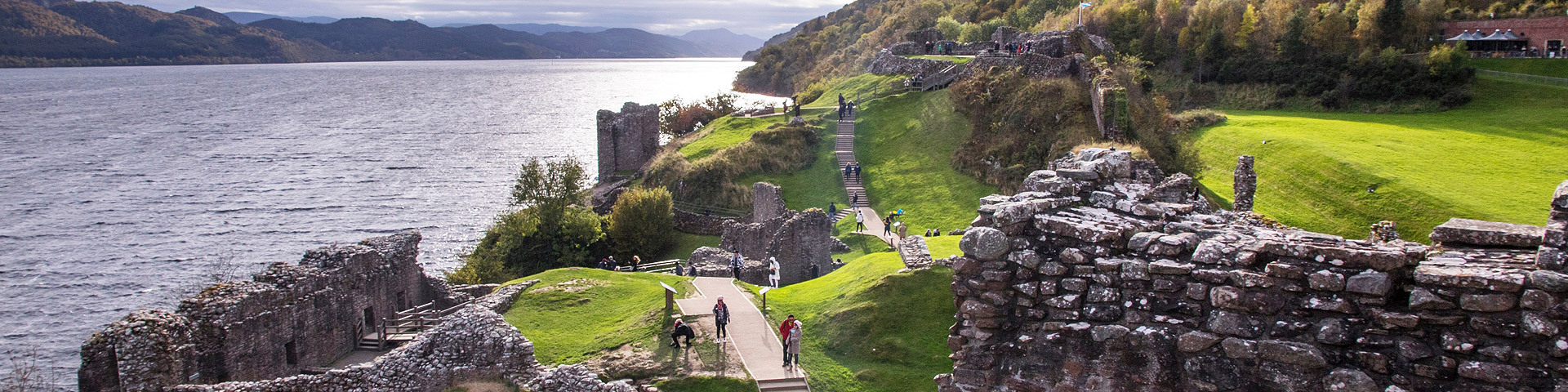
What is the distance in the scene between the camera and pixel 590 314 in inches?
976

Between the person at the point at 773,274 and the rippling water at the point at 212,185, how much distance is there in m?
27.4

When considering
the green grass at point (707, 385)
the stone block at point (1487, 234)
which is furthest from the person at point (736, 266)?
the stone block at point (1487, 234)

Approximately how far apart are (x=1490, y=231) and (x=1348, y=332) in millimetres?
1712

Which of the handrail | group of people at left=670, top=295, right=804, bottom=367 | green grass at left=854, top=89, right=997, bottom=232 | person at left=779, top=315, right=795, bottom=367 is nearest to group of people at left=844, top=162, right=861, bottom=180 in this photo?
green grass at left=854, top=89, right=997, bottom=232

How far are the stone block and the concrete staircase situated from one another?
1208 centimetres

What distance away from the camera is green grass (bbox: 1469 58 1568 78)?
155 ft

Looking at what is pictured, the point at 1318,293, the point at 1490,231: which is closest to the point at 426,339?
the point at 1318,293

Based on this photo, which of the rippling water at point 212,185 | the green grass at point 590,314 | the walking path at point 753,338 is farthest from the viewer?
the rippling water at point 212,185

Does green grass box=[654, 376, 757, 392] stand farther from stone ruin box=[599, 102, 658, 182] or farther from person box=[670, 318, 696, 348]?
stone ruin box=[599, 102, 658, 182]

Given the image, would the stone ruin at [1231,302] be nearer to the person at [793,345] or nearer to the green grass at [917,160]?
the person at [793,345]

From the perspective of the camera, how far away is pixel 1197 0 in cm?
6625

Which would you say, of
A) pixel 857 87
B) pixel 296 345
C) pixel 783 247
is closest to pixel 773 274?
pixel 783 247

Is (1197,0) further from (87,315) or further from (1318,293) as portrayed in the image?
(87,315)

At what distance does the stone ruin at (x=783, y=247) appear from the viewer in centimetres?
3234
